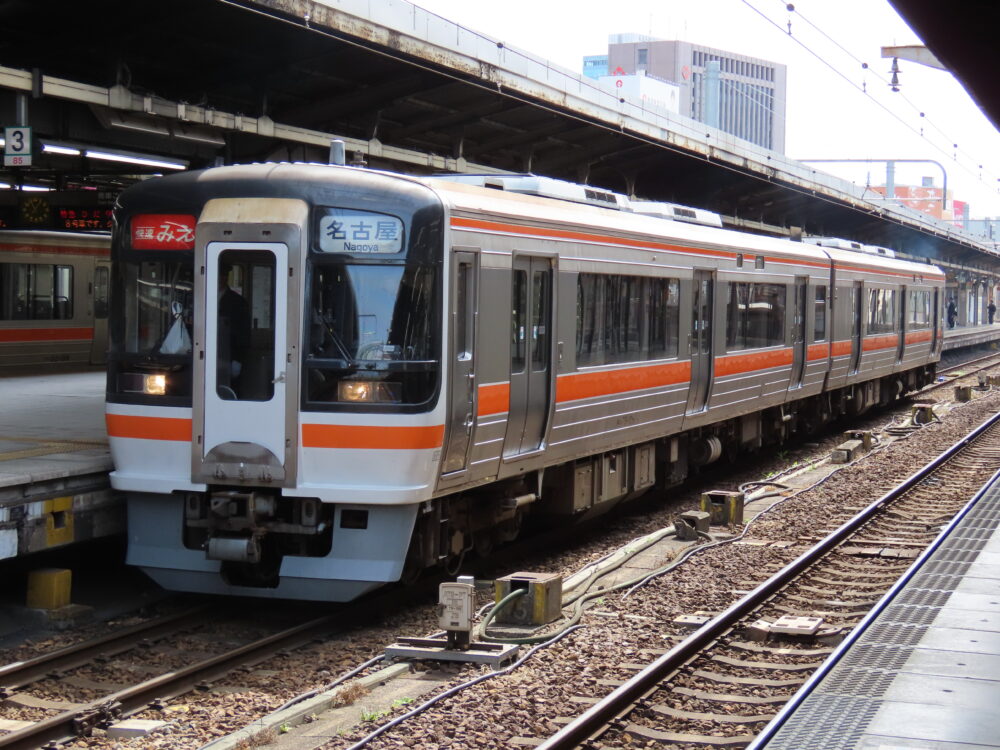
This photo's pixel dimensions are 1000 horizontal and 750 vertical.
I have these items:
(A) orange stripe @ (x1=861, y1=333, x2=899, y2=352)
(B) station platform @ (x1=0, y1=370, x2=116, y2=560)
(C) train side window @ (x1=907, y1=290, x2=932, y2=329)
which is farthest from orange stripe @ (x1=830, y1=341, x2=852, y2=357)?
(B) station platform @ (x1=0, y1=370, x2=116, y2=560)

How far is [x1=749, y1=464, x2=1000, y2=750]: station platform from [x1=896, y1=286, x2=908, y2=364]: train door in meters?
15.5

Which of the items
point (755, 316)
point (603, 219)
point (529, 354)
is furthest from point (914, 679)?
point (755, 316)

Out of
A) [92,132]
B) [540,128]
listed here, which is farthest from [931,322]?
[92,132]

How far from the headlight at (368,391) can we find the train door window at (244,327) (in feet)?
1.60

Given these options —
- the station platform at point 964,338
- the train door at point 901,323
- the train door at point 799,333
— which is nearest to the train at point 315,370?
the train door at point 799,333

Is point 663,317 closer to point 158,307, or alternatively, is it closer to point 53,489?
point 158,307

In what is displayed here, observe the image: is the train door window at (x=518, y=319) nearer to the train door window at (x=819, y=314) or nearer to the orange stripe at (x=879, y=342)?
the train door window at (x=819, y=314)

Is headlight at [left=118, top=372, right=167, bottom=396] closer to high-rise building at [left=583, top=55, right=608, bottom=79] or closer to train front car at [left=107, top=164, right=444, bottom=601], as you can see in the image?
train front car at [left=107, top=164, right=444, bottom=601]

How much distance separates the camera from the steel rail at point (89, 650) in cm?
718

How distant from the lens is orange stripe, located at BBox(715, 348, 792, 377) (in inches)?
561

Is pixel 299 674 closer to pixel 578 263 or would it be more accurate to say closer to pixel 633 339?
pixel 578 263

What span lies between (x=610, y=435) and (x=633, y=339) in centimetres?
94

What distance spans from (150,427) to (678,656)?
3673mm

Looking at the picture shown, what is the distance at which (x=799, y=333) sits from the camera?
1756cm
